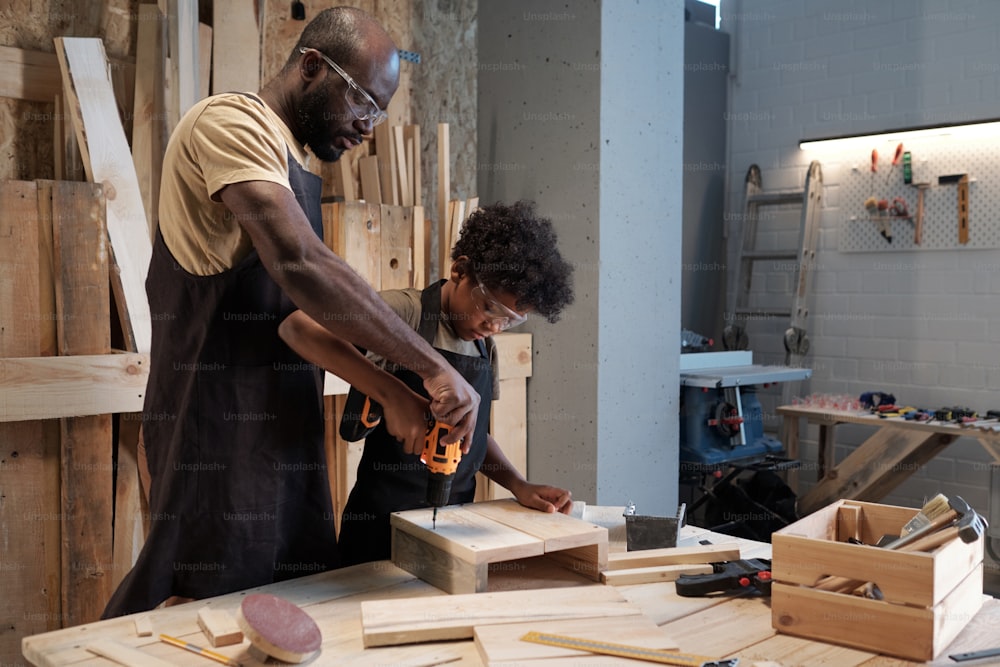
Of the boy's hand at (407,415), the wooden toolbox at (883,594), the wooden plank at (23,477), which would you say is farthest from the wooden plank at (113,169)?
the wooden toolbox at (883,594)

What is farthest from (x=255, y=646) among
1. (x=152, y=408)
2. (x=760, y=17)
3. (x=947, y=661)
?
(x=760, y=17)

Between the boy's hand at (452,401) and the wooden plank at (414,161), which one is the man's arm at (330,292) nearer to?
the boy's hand at (452,401)

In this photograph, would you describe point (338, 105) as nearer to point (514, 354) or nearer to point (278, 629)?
point (278, 629)

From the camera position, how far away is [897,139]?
4.97 metres

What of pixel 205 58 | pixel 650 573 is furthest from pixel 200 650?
pixel 205 58

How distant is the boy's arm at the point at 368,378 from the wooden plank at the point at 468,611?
1.06 ft

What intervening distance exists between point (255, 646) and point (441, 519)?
1.56ft

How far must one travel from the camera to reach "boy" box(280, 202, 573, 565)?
182 cm

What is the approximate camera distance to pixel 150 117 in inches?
104

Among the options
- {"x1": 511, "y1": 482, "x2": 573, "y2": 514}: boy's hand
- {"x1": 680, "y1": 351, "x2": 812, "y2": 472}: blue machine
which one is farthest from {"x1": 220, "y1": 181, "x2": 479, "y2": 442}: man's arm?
{"x1": 680, "y1": 351, "x2": 812, "y2": 472}: blue machine

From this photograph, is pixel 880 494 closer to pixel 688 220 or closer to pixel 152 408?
pixel 688 220

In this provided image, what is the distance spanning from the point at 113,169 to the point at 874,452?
366 cm

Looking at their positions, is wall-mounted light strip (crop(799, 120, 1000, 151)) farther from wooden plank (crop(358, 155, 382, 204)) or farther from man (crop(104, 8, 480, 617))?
man (crop(104, 8, 480, 617))

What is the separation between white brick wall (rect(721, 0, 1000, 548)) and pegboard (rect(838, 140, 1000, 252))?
56 mm
